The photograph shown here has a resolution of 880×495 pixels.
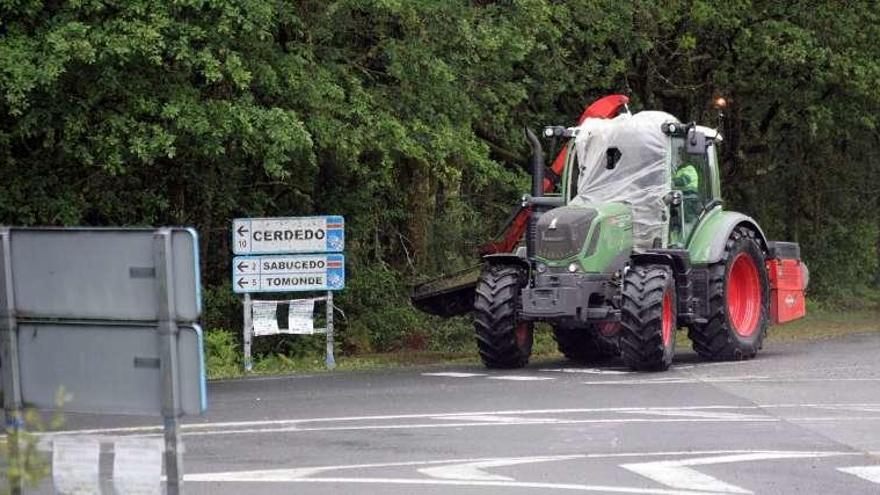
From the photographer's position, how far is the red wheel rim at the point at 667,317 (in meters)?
19.0

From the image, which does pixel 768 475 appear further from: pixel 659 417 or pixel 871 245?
pixel 871 245

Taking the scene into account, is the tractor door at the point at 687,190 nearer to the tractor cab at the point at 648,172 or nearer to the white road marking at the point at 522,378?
the tractor cab at the point at 648,172

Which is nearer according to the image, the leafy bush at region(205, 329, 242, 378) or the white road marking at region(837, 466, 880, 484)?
the white road marking at region(837, 466, 880, 484)

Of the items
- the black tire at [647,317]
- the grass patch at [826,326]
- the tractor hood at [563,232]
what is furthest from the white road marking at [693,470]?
the grass patch at [826,326]

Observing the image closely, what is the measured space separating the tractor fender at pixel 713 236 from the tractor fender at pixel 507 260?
198 centimetres

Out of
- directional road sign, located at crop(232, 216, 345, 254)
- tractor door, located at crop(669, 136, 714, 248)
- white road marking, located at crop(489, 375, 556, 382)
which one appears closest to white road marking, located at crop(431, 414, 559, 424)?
white road marking, located at crop(489, 375, 556, 382)

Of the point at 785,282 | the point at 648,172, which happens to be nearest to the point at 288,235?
the point at 648,172

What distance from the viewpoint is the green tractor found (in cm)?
1908

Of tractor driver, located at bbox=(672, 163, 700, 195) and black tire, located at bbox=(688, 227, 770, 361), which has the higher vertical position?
tractor driver, located at bbox=(672, 163, 700, 195)

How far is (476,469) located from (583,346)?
10.1 metres

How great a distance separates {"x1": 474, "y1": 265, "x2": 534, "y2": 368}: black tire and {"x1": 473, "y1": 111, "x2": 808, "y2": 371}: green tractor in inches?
0.6

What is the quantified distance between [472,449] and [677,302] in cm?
757

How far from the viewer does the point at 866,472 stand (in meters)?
11.6

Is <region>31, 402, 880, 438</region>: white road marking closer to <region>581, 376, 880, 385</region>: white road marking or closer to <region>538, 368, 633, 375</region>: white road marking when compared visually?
<region>581, 376, 880, 385</region>: white road marking
